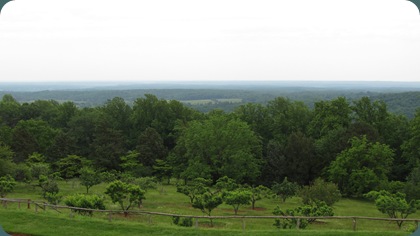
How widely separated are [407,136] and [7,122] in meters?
43.6

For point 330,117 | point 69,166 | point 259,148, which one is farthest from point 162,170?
point 330,117

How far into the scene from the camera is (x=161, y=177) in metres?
37.8

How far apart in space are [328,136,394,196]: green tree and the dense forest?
0.25 feet

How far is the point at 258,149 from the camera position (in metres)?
38.5

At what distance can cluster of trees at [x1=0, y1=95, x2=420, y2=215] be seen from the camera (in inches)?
1298

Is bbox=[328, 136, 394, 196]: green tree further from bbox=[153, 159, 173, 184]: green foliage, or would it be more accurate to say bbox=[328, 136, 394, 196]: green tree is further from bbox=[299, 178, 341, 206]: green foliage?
bbox=[153, 159, 173, 184]: green foliage

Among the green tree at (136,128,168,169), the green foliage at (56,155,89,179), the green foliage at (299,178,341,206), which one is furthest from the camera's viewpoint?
the green tree at (136,128,168,169)

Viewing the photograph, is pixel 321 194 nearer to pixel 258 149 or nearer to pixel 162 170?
pixel 258 149

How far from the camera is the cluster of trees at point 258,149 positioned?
108 ft

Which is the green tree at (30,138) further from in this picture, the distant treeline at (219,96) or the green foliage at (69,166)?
the distant treeline at (219,96)

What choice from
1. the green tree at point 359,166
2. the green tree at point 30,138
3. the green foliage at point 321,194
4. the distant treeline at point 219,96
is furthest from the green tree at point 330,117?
the distant treeline at point 219,96

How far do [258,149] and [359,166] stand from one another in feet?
30.1

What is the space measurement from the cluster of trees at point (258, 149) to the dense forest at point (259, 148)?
0.08m

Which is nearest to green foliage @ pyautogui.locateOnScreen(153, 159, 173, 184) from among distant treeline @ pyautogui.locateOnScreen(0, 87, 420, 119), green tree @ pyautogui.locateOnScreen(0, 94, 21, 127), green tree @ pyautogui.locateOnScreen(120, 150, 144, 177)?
green tree @ pyautogui.locateOnScreen(120, 150, 144, 177)
